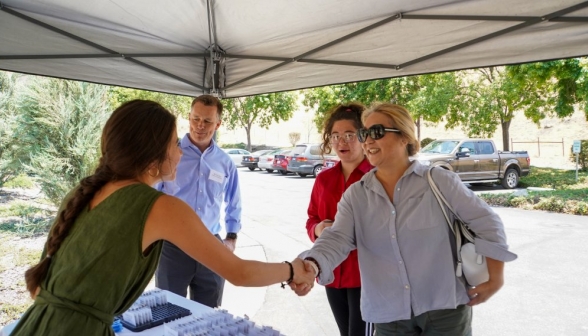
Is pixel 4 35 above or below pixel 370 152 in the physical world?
above

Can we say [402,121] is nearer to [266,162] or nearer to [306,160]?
[306,160]

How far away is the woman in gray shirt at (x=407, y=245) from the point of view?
6.09ft

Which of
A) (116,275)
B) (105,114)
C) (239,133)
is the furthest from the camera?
(239,133)

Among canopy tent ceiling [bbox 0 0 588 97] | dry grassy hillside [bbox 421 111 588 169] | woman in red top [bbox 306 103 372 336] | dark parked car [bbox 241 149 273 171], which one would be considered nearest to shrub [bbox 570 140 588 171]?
dry grassy hillside [bbox 421 111 588 169]

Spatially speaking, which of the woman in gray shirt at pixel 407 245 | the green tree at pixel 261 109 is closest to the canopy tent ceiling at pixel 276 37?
the woman in gray shirt at pixel 407 245

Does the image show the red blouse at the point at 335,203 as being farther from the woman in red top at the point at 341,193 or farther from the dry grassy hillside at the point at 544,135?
the dry grassy hillside at the point at 544,135

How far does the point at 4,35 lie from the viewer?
2936 millimetres

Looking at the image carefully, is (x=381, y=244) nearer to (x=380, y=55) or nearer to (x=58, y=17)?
(x=380, y=55)

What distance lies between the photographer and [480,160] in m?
15.3

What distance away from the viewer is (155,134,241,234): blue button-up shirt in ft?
10.4

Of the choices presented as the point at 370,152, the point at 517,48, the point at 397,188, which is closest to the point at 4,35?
the point at 370,152

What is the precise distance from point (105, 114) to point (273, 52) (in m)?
8.25

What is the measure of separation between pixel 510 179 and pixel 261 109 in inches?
783

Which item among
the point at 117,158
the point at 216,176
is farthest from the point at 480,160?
the point at 117,158
